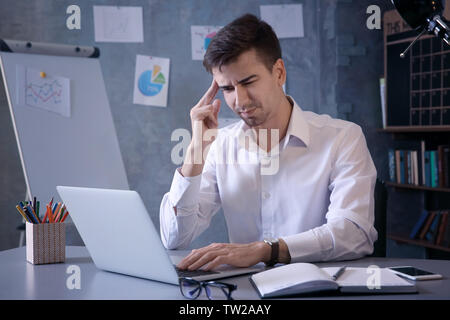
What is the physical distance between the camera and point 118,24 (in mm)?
3424

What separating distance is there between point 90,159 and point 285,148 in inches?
56.7

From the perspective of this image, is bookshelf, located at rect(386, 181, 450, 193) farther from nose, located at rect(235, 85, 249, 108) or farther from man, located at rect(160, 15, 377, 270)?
nose, located at rect(235, 85, 249, 108)

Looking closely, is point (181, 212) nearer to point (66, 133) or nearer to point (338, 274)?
point (338, 274)

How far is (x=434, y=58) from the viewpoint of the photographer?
3.09 meters

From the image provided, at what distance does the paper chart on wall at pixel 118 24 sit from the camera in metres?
3.40

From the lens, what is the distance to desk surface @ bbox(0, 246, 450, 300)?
1.02m

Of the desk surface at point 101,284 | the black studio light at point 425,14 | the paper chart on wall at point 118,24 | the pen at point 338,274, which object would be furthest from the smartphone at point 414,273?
the paper chart on wall at point 118,24

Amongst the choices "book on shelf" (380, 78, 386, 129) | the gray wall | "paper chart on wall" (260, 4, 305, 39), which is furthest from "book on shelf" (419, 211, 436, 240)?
"paper chart on wall" (260, 4, 305, 39)

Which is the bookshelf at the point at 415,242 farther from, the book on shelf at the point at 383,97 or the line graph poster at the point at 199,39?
the line graph poster at the point at 199,39

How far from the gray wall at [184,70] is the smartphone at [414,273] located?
231cm

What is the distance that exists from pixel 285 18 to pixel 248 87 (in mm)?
2111
